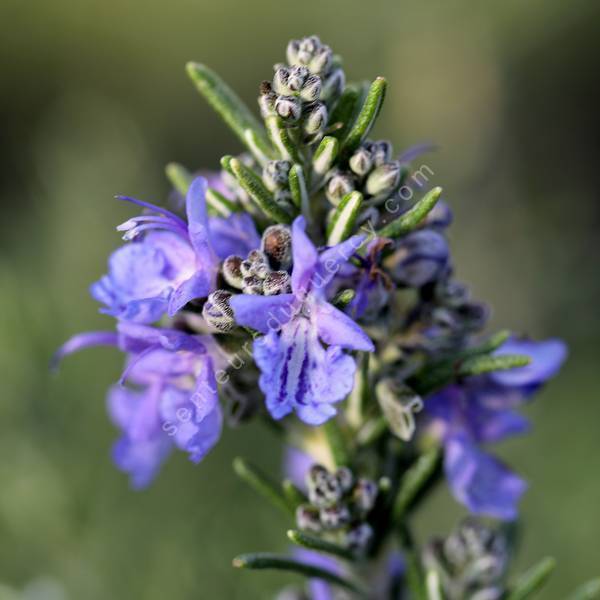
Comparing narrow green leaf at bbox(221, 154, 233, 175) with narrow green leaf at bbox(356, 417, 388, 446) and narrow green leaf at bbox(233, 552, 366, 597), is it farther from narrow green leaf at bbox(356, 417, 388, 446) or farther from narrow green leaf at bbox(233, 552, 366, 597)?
narrow green leaf at bbox(233, 552, 366, 597)

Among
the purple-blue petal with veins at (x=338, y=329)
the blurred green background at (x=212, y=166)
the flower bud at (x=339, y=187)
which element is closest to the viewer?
the purple-blue petal with veins at (x=338, y=329)

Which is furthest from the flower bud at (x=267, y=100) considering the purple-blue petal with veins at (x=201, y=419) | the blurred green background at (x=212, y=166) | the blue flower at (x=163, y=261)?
the blurred green background at (x=212, y=166)

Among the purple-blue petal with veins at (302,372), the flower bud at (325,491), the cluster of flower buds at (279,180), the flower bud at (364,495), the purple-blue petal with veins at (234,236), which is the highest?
the cluster of flower buds at (279,180)

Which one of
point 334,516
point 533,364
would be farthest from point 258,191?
point 533,364

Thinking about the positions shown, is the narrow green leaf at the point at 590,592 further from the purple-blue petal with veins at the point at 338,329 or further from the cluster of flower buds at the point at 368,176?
the cluster of flower buds at the point at 368,176

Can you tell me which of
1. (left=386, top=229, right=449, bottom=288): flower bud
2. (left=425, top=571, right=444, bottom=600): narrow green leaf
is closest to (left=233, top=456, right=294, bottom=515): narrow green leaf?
(left=425, top=571, right=444, bottom=600): narrow green leaf

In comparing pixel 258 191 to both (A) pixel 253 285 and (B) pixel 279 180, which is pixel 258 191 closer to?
(B) pixel 279 180

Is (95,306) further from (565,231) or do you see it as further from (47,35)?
(47,35)
